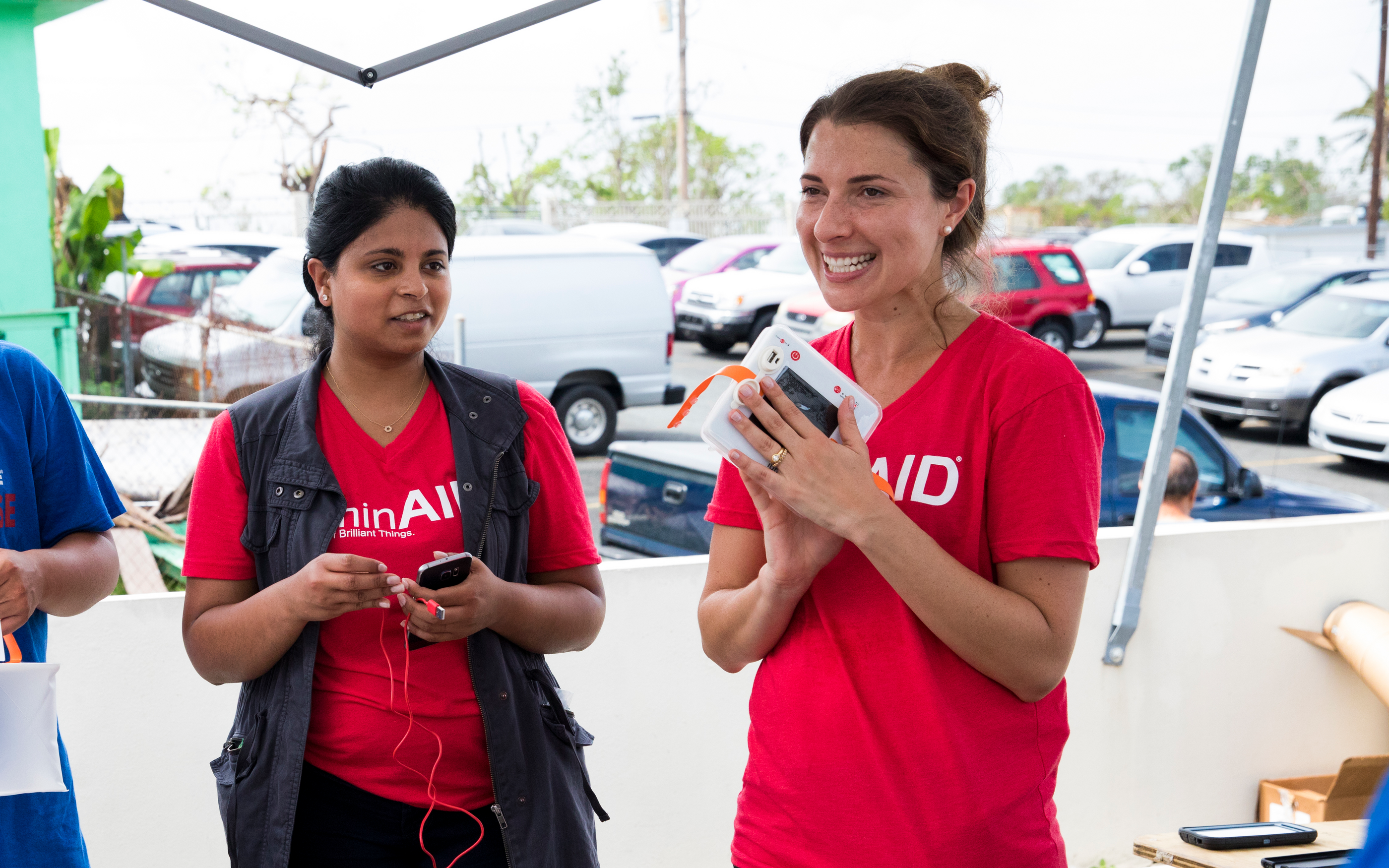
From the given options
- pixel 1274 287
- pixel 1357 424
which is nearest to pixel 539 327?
pixel 1357 424

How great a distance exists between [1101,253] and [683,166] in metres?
6.74

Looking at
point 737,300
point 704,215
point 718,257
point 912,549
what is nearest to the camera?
point 912,549

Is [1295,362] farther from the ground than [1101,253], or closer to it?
closer to it

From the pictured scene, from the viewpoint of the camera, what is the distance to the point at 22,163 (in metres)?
5.30

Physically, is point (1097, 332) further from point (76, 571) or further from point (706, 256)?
point (76, 571)

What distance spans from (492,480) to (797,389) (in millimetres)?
529

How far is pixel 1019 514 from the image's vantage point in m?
1.22

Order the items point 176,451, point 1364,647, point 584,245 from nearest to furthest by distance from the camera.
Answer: point 1364,647
point 176,451
point 584,245

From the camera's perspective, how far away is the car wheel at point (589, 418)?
7.68 metres

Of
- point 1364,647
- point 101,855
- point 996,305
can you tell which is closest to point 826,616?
point 996,305

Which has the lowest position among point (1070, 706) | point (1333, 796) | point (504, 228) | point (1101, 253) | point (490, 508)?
point (1333, 796)

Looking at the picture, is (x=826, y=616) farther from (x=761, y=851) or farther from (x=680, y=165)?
(x=680, y=165)

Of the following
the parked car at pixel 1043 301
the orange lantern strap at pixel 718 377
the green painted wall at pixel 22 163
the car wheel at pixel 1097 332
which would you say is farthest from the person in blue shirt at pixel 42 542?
the car wheel at pixel 1097 332

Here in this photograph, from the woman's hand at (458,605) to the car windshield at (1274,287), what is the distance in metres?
8.28
